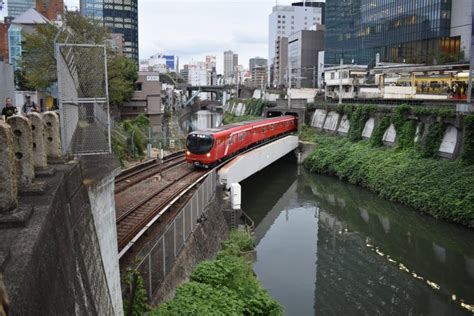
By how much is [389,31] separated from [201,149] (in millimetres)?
63390

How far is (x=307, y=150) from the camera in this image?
44.7 meters

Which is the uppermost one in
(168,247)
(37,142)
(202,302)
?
(37,142)

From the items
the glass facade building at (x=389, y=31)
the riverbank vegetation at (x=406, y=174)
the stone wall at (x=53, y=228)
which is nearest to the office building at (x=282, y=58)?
the glass facade building at (x=389, y=31)

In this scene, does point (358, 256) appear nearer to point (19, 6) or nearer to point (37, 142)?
point (37, 142)

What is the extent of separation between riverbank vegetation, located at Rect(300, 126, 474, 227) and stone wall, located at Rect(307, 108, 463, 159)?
0.94 m

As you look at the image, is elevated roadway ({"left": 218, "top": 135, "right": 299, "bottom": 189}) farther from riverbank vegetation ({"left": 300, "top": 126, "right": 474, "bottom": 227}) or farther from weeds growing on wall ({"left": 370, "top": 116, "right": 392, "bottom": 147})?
weeds growing on wall ({"left": 370, "top": 116, "right": 392, "bottom": 147})

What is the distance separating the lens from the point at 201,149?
86.9ft

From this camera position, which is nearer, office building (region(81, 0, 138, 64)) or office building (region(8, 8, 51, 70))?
office building (region(8, 8, 51, 70))

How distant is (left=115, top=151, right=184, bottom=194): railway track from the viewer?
828 inches

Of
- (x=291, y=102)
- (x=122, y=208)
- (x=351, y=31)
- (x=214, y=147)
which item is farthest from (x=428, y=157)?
(x=351, y=31)

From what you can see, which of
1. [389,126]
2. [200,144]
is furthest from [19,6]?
[200,144]

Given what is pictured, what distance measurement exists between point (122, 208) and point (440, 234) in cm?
1535

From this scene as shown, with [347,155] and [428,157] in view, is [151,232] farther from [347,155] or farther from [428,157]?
[347,155]

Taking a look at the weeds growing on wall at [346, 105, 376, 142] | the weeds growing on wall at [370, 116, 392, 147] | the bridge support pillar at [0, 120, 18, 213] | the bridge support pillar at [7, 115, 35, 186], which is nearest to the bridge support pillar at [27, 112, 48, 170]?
the bridge support pillar at [7, 115, 35, 186]
